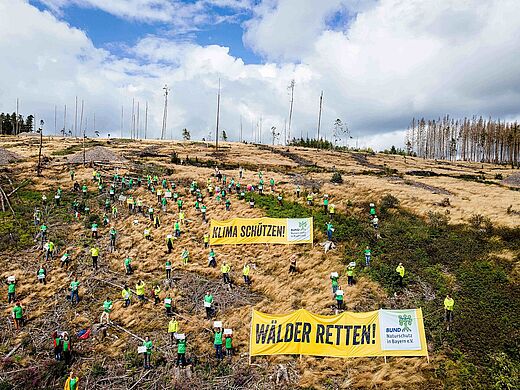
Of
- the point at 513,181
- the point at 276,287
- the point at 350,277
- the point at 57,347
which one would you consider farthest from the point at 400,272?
the point at 513,181

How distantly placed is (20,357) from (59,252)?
35.9 ft

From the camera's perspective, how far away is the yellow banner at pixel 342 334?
17703 millimetres

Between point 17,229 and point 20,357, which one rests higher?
point 17,229

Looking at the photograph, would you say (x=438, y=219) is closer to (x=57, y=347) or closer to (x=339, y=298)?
(x=339, y=298)

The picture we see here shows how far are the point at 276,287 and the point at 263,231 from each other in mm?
5610

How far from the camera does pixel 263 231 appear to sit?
2847cm

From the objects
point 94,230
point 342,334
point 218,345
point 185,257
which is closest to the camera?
point 342,334

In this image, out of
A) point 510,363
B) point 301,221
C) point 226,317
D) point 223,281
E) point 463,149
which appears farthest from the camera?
point 463,149

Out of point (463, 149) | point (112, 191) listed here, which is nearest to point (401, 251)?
point (112, 191)

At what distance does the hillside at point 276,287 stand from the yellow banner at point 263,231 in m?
0.79

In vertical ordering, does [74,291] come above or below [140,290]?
below

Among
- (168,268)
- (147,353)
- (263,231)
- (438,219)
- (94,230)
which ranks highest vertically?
(438,219)

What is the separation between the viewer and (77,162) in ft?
185

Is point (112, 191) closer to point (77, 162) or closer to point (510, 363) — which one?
point (77, 162)
